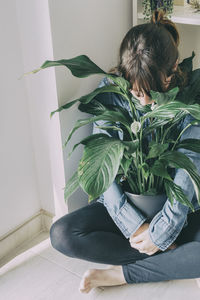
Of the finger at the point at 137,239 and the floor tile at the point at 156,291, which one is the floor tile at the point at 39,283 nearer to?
the floor tile at the point at 156,291

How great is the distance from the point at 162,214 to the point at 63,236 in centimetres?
37

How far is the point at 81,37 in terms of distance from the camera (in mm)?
1298

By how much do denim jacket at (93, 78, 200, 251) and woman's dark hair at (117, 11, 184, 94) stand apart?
21 centimetres

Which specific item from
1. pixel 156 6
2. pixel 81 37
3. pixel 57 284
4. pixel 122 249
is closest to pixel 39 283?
pixel 57 284

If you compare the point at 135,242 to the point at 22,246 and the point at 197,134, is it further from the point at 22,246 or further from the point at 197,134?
the point at 22,246

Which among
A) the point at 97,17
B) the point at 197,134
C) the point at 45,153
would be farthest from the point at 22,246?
the point at 97,17

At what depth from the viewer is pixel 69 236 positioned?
1.31 meters

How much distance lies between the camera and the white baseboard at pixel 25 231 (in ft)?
4.86

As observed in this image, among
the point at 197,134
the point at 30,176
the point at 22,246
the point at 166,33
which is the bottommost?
the point at 22,246

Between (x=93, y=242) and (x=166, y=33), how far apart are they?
75 cm

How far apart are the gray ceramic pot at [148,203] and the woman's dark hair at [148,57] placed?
1.13ft

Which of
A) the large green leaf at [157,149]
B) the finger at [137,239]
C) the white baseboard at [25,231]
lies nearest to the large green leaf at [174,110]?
the large green leaf at [157,149]

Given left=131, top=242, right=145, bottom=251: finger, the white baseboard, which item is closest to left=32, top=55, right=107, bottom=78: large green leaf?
left=131, top=242, right=145, bottom=251: finger

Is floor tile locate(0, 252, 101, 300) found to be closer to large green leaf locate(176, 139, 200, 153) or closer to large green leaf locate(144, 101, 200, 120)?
large green leaf locate(176, 139, 200, 153)
